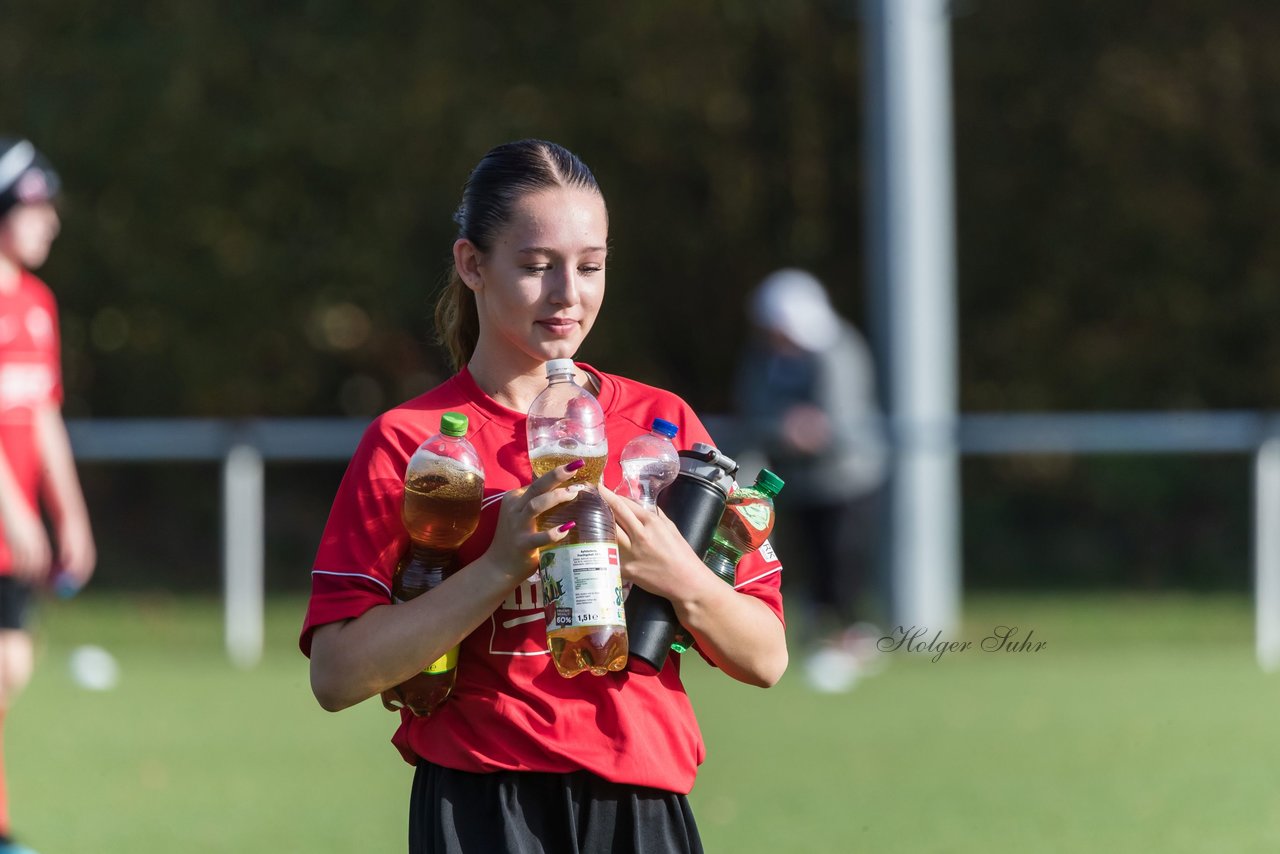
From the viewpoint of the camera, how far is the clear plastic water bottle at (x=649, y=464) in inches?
134

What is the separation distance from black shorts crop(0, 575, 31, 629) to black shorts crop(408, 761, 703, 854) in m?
3.56

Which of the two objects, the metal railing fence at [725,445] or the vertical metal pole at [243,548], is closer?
the metal railing fence at [725,445]

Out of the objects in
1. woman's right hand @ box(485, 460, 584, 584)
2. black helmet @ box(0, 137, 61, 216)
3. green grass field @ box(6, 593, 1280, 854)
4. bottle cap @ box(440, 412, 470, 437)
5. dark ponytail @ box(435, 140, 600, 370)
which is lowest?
green grass field @ box(6, 593, 1280, 854)

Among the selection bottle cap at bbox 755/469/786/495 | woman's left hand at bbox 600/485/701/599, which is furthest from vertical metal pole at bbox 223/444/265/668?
woman's left hand at bbox 600/485/701/599

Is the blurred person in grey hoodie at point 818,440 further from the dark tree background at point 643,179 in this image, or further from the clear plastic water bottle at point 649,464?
the clear plastic water bottle at point 649,464

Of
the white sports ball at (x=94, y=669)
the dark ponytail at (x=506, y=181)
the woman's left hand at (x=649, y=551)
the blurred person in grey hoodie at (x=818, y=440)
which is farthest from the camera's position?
the blurred person in grey hoodie at (x=818, y=440)

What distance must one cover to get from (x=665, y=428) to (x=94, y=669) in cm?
981

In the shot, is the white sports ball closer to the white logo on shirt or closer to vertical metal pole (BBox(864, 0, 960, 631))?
the white logo on shirt

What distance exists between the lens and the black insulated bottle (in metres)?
3.29

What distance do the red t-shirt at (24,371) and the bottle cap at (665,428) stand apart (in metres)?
3.86

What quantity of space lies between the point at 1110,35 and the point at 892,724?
11.9 metres

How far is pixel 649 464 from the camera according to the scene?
3.41m

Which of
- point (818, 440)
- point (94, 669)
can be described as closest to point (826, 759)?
point (818, 440)

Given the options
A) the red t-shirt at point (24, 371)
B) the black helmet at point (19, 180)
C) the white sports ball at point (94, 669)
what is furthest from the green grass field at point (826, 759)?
the black helmet at point (19, 180)
